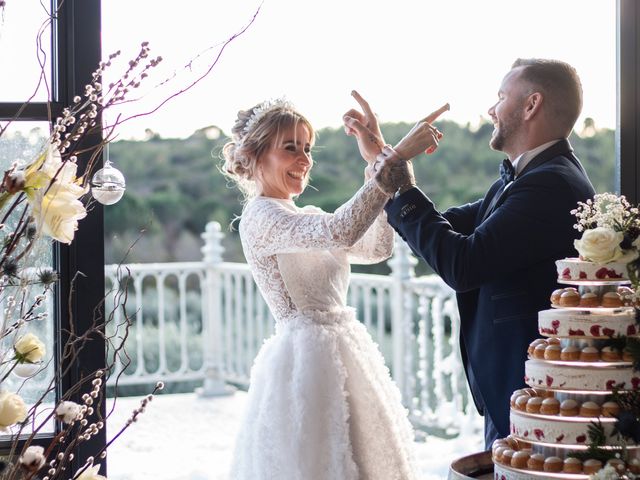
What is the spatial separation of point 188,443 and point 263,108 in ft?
11.9

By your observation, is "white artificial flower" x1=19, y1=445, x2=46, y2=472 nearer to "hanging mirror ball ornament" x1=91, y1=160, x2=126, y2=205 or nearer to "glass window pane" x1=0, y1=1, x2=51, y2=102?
"hanging mirror ball ornament" x1=91, y1=160, x2=126, y2=205

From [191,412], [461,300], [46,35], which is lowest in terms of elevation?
[191,412]

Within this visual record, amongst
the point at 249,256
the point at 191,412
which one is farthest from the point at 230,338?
the point at 249,256

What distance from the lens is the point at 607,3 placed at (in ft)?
8.78

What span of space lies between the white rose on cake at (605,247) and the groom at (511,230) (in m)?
0.39

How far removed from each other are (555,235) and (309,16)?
23.9 feet

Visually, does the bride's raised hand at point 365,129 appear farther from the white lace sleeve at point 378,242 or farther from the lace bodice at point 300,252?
the white lace sleeve at point 378,242

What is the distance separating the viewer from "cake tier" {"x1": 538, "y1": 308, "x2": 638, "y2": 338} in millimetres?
1737

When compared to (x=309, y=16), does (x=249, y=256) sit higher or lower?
lower

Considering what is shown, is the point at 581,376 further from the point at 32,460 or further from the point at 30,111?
the point at 30,111

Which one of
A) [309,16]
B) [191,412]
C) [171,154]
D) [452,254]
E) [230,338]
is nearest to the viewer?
[452,254]

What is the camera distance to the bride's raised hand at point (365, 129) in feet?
7.27

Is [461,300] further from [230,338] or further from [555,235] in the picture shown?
[230,338]

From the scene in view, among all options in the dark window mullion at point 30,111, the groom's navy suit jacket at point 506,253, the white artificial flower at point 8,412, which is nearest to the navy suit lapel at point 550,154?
the groom's navy suit jacket at point 506,253
